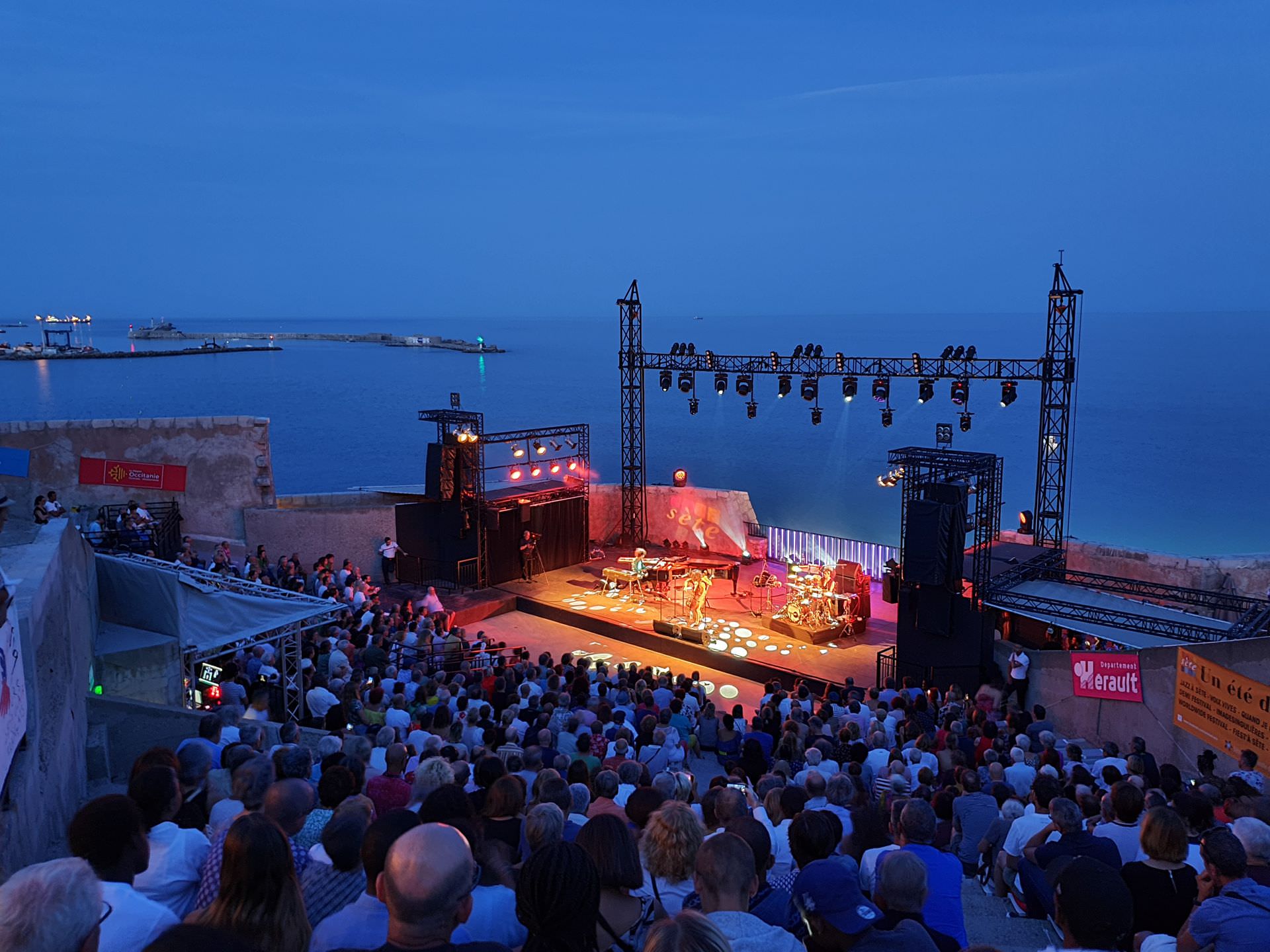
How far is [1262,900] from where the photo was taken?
3410mm

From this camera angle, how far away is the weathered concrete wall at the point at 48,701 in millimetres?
4801

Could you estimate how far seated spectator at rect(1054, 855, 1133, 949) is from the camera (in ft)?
9.41

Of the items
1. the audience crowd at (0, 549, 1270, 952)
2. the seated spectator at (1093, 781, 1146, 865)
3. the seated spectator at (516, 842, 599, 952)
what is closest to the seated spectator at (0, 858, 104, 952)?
the audience crowd at (0, 549, 1270, 952)

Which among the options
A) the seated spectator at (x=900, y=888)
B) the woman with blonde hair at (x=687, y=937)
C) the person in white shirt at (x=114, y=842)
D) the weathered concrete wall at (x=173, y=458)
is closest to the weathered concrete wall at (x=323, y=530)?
the weathered concrete wall at (x=173, y=458)

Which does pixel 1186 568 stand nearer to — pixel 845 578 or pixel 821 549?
pixel 845 578

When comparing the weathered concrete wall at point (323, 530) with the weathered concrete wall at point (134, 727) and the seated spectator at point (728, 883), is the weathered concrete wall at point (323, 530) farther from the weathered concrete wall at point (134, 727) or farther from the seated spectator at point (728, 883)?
the seated spectator at point (728, 883)

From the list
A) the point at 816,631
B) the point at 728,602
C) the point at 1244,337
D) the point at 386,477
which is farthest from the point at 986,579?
the point at 1244,337

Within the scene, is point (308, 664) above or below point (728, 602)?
above

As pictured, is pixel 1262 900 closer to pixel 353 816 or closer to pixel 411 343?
pixel 353 816

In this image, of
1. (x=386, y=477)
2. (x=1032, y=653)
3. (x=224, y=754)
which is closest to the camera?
(x=224, y=754)

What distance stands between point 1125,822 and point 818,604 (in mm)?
11362

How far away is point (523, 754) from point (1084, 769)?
3.91 meters

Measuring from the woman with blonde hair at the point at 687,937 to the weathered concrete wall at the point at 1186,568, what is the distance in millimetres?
15619

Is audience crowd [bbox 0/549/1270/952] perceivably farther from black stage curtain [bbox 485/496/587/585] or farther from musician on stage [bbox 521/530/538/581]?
musician on stage [bbox 521/530/538/581]
